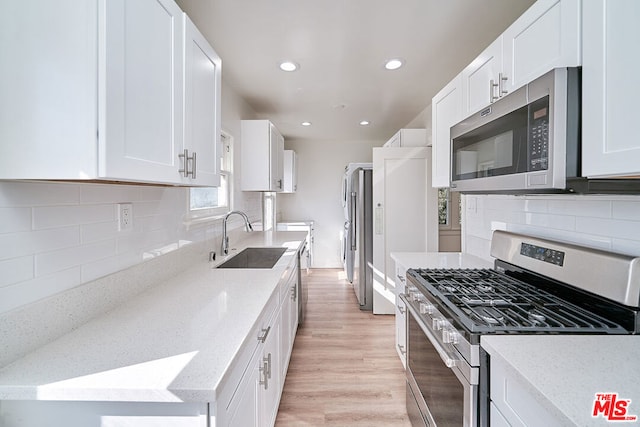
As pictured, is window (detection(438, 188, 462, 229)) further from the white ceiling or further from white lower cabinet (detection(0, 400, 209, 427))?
white lower cabinet (detection(0, 400, 209, 427))

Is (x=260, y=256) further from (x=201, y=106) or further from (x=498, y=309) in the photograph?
(x=498, y=309)

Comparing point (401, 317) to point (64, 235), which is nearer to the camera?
point (64, 235)

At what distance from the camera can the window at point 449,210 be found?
180 inches

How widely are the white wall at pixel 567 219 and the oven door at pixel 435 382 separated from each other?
0.73m

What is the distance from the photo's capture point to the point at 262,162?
3404 millimetres

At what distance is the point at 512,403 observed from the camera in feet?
2.80

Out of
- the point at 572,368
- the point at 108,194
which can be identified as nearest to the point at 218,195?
the point at 108,194

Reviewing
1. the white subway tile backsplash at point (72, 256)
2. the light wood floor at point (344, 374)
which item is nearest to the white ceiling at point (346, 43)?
the white subway tile backsplash at point (72, 256)

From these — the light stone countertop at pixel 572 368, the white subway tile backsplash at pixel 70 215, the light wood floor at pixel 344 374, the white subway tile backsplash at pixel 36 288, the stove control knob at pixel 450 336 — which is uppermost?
the white subway tile backsplash at pixel 70 215

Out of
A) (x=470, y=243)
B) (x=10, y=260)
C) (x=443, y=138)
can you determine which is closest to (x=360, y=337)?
(x=470, y=243)

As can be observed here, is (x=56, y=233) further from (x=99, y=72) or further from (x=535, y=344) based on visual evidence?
(x=535, y=344)

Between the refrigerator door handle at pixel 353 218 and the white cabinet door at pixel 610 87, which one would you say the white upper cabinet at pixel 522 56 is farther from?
the refrigerator door handle at pixel 353 218

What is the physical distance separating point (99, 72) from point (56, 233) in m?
0.56

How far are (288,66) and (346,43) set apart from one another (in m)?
0.59
